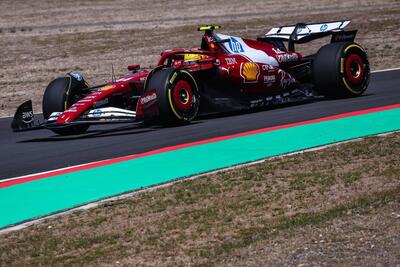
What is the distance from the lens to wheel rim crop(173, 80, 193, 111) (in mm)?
12570

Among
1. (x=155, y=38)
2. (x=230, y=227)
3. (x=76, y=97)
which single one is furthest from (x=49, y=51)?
(x=230, y=227)

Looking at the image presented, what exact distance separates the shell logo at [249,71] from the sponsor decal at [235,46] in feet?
1.24

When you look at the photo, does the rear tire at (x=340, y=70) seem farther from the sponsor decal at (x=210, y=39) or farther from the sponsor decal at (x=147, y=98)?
the sponsor decal at (x=147, y=98)

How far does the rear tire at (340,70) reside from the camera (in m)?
14.1

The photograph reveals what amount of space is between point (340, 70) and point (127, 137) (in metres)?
3.70

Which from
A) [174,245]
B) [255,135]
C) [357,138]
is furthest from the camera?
[255,135]

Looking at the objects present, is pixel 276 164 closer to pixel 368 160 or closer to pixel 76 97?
pixel 368 160

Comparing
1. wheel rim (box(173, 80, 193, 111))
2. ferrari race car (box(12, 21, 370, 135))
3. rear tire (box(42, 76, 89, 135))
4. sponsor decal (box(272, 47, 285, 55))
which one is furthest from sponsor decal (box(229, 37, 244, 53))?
rear tire (box(42, 76, 89, 135))

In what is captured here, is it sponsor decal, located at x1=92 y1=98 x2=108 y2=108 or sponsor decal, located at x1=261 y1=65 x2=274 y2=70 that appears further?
sponsor decal, located at x1=261 y1=65 x2=274 y2=70

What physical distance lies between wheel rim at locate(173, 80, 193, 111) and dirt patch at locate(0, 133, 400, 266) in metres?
3.27

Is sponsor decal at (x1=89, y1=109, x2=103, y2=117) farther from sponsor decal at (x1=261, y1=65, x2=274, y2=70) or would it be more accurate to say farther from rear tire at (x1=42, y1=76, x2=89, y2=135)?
sponsor decal at (x1=261, y1=65, x2=274, y2=70)

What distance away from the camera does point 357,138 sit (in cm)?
1105

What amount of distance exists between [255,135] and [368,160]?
278cm

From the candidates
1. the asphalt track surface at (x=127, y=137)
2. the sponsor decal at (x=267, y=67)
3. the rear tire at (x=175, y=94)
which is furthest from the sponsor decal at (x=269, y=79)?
the rear tire at (x=175, y=94)
